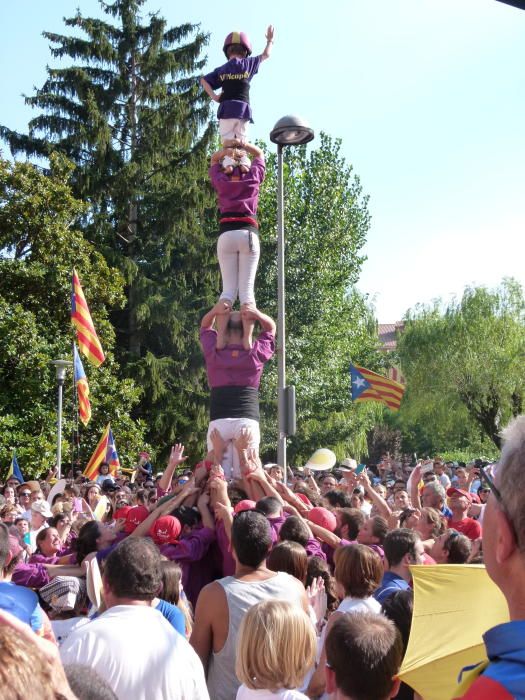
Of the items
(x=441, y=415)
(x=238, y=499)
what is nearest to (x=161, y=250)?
(x=441, y=415)

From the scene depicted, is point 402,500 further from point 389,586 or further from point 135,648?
point 135,648

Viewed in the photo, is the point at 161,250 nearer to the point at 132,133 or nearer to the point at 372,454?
the point at 132,133

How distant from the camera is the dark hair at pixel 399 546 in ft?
14.4

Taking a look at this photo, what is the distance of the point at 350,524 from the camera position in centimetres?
597

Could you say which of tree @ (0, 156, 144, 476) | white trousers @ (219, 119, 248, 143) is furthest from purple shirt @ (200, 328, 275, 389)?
tree @ (0, 156, 144, 476)

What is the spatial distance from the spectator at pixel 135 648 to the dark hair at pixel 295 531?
2039 millimetres

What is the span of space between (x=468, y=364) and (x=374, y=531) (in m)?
33.6

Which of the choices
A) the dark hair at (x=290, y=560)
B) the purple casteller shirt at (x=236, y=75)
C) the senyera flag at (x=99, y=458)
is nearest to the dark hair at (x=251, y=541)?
the dark hair at (x=290, y=560)

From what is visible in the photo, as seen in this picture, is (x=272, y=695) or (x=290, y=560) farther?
(x=290, y=560)

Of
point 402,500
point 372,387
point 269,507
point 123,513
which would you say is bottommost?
point 402,500

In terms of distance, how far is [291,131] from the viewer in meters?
12.1

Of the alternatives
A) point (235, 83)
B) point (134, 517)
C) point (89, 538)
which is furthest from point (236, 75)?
point (89, 538)

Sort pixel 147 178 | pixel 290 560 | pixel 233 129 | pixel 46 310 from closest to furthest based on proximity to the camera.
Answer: pixel 290 560 → pixel 233 129 → pixel 46 310 → pixel 147 178

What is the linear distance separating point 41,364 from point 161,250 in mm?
7753
